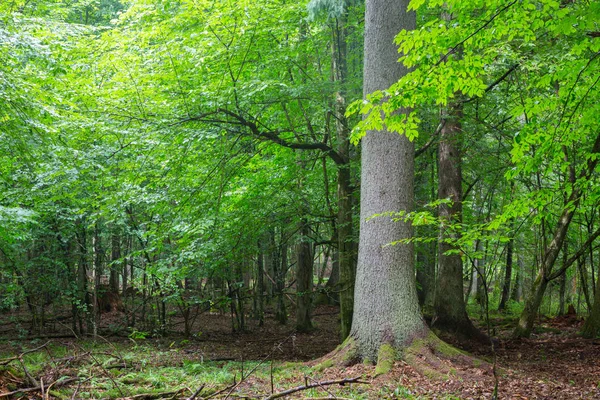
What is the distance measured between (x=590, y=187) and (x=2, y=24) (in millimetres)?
8827

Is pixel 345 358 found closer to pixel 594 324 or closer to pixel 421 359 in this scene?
pixel 421 359

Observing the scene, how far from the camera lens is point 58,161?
8.45 metres

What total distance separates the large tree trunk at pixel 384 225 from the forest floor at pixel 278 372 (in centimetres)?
51

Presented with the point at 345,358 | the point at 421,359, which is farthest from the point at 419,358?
the point at 345,358

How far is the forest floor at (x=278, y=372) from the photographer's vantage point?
428cm

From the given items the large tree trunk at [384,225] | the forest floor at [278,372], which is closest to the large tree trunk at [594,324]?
the forest floor at [278,372]

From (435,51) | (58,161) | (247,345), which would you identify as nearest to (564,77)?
(435,51)

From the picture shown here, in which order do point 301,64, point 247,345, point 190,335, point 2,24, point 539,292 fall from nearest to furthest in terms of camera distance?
point 2,24, point 539,292, point 301,64, point 247,345, point 190,335

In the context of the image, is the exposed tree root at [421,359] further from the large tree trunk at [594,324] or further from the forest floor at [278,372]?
the large tree trunk at [594,324]

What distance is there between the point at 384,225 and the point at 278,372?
2470 millimetres

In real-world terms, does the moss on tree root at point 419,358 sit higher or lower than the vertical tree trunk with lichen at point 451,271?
lower

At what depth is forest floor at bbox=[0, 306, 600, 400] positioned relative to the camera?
4.28 meters

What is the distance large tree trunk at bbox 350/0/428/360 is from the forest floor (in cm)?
51

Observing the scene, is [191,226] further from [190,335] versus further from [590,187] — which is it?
[590,187]
